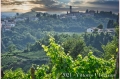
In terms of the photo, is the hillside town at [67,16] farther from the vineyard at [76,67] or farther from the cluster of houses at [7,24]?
the vineyard at [76,67]

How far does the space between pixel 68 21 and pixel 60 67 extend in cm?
3734

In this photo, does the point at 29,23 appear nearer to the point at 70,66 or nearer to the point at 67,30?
the point at 67,30

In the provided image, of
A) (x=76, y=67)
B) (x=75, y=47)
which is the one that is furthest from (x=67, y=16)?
(x=76, y=67)

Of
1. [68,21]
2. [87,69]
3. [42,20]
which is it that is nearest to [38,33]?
[42,20]

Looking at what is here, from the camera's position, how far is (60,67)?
4.43 metres

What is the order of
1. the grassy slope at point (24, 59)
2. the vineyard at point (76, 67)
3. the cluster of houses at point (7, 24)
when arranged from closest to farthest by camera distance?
1. the vineyard at point (76, 67)
2. the grassy slope at point (24, 59)
3. the cluster of houses at point (7, 24)

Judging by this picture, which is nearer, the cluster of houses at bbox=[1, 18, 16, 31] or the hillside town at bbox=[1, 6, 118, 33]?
the hillside town at bbox=[1, 6, 118, 33]

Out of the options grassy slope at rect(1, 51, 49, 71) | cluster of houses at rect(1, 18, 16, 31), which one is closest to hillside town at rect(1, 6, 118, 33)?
cluster of houses at rect(1, 18, 16, 31)

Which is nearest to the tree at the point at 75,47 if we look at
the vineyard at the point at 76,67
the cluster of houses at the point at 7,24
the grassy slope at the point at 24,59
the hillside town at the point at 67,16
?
the hillside town at the point at 67,16

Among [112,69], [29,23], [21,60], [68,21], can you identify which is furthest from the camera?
[29,23]

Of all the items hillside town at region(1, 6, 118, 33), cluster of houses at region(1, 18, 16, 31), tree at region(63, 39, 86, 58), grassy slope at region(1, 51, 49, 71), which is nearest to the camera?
tree at region(63, 39, 86, 58)

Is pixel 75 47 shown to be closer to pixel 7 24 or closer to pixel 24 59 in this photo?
pixel 24 59

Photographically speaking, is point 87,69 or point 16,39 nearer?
point 87,69

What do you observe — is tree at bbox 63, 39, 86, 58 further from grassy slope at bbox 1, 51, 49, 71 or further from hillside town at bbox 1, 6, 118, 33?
grassy slope at bbox 1, 51, 49, 71
